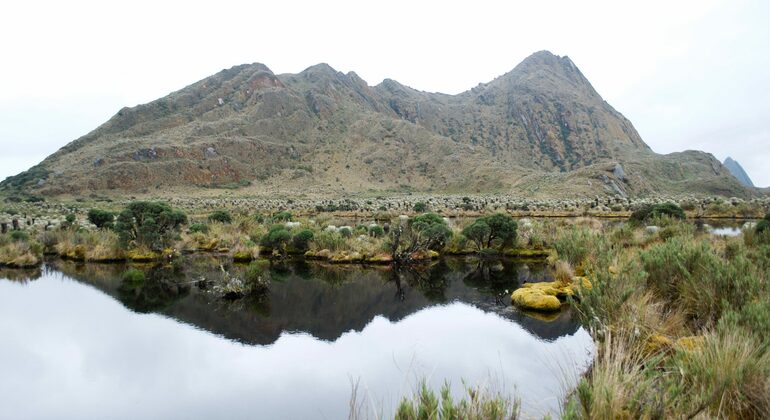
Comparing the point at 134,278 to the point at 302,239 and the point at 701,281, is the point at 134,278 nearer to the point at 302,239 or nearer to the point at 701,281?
the point at 302,239

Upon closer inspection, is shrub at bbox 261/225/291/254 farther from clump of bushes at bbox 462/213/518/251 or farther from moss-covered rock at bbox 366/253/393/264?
clump of bushes at bbox 462/213/518/251

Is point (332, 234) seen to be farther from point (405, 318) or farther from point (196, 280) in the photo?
point (405, 318)

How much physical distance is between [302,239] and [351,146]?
81.4m

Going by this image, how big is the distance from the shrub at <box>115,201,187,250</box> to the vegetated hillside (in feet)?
186

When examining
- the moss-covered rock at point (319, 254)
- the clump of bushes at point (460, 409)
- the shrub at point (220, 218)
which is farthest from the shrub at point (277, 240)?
the clump of bushes at point (460, 409)

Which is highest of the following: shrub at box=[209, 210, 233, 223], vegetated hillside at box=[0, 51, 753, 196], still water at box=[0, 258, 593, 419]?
vegetated hillside at box=[0, 51, 753, 196]

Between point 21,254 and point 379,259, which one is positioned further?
point 21,254

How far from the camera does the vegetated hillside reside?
8081cm

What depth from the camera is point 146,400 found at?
28.5 feet

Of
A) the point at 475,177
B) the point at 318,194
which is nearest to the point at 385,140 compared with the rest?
the point at 475,177

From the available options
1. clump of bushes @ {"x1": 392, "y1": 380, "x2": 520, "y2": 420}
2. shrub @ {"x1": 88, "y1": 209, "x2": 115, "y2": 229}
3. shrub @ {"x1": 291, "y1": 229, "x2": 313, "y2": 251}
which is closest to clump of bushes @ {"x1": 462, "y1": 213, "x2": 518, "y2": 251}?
shrub @ {"x1": 291, "y1": 229, "x2": 313, "y2": 251}

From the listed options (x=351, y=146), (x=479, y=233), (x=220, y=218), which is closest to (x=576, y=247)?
(x=479, y=233)

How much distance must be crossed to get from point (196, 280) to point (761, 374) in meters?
18.4

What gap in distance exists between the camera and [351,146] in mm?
104062
